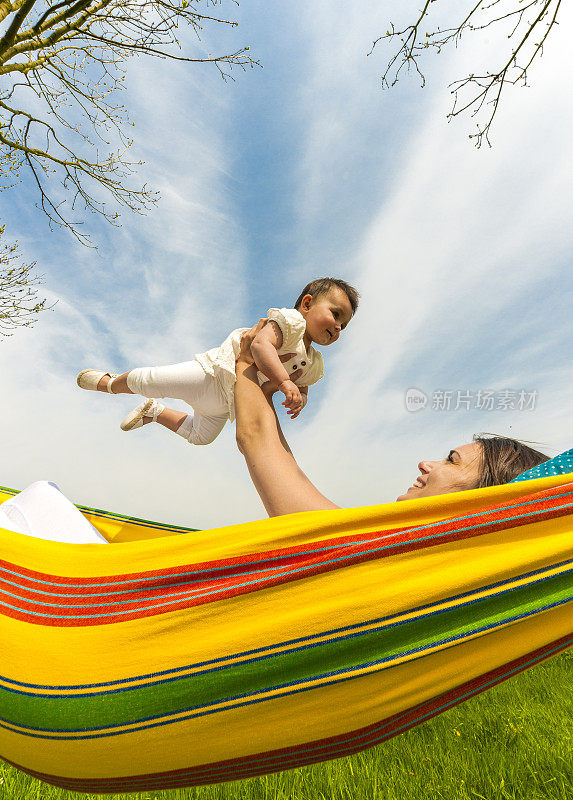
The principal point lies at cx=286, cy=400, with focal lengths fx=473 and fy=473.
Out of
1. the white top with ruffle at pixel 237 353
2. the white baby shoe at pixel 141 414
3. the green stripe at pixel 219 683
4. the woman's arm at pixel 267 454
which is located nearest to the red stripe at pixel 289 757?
the green stripe at pixel 219 683

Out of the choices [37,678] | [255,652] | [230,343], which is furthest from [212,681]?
[230,343]

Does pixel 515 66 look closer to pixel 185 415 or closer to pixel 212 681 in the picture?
pixel 185 415

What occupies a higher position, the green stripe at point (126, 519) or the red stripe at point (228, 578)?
the green stripe at point (126, 519)

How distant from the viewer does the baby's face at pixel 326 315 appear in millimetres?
2092

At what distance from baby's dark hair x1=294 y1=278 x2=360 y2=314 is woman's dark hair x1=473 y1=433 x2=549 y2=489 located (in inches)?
34.1

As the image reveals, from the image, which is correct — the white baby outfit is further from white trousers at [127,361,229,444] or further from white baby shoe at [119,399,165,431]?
white baby shoe at [119,399,165,431]

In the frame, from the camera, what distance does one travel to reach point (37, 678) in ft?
3.04

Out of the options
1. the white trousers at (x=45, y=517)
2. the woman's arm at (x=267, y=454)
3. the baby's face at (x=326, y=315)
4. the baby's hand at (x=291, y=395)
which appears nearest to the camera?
the white trousers at (x=45, y=517)

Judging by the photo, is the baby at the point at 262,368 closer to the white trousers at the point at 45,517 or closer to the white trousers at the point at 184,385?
the white trousers at the point at 184,385

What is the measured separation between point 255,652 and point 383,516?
0.37 metres

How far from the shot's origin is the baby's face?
6.86ft

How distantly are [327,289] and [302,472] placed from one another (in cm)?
92

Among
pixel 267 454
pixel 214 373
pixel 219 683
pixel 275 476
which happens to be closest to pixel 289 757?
pixel 219 683

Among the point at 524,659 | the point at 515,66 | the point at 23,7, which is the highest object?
the point at 23,7
